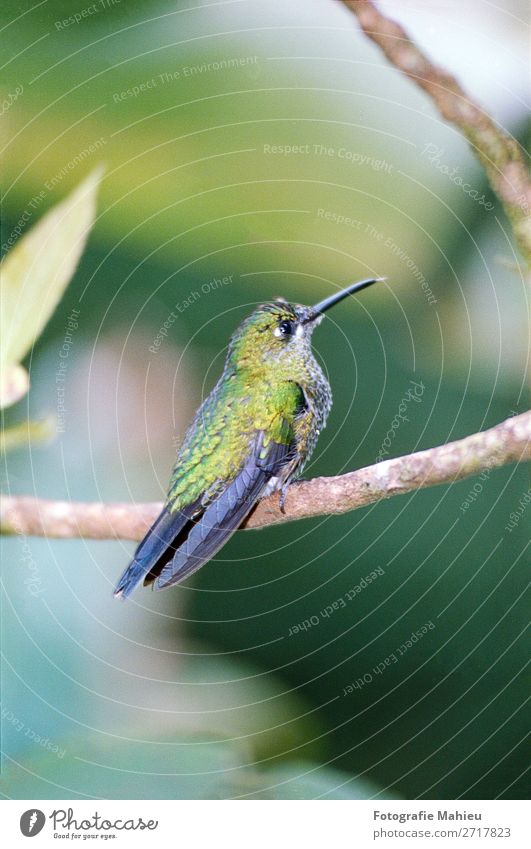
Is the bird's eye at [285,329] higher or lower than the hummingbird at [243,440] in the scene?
higher

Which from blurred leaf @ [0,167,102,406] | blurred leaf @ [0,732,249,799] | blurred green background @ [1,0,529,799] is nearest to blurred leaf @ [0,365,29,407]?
blurred leaf @ [0,167,102,406]

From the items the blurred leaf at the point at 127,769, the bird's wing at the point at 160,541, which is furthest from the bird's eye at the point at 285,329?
the blurred leaf at the point at 127,769

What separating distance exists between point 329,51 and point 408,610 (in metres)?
0.88

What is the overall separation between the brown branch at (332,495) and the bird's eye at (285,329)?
23 centimetres

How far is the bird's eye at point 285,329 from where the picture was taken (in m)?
1.30

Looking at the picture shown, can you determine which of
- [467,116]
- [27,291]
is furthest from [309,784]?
[467,116]

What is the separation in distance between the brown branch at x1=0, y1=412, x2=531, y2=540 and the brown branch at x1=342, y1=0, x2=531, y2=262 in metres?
0.33

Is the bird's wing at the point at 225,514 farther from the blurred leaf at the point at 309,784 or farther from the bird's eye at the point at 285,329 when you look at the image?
the blurred leaf at the point at 309,784

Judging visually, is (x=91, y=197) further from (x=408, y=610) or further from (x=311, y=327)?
(x=408, y=610)

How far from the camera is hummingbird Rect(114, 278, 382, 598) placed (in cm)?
123

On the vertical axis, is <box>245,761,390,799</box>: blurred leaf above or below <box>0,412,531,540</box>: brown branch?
below

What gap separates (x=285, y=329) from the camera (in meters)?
1.30

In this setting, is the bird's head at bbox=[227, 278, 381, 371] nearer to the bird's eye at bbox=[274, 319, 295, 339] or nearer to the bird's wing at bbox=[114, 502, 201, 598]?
the bird's eye at bbox=[274, 319, 295, 339]

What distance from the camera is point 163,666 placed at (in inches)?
52.5
